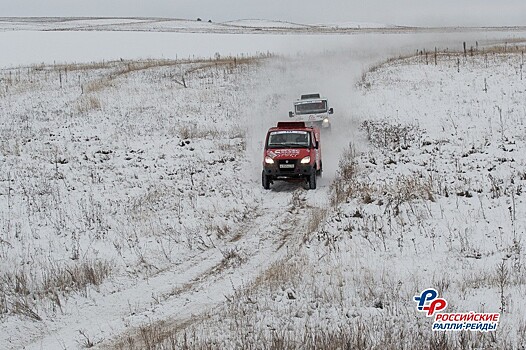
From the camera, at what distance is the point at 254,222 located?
14289mm

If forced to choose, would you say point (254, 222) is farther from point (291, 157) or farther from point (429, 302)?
point (429, 302)

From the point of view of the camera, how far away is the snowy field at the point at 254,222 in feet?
26.2

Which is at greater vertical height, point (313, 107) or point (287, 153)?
point (313, 107)

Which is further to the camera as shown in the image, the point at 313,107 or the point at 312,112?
the point at 313,107

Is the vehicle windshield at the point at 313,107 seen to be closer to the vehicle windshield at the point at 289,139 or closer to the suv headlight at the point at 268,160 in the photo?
the vehicle windshield at the point at 289,139

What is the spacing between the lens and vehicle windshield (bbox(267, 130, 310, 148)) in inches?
746

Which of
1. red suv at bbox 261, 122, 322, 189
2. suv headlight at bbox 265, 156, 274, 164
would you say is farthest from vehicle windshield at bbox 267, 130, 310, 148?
suv headlight at bbox 265, 156, 274, 164

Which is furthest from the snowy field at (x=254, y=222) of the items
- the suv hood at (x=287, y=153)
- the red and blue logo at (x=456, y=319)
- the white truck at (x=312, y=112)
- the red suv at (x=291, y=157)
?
the white truck at (x=312, y=112)

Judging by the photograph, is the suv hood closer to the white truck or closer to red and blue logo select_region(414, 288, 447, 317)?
the white truck

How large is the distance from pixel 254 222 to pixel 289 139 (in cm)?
564

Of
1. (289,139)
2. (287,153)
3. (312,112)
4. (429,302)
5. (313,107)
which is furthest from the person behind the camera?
(313,107)

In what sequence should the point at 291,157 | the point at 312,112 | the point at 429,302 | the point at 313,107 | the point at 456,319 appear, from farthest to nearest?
the point at 313,107 → the point at 312,112 → the point at 291,157 → the point at 429,302 → the point at 456,319

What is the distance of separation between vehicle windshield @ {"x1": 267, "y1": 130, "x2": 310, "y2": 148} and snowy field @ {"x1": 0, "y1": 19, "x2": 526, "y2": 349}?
1417 mm

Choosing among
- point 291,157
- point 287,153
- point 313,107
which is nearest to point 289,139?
point 287,153
